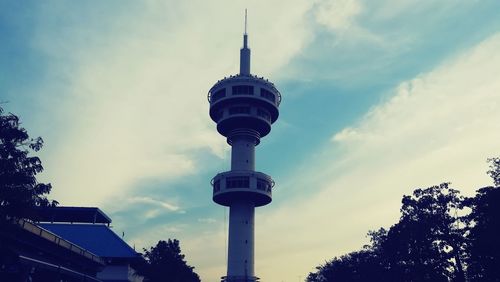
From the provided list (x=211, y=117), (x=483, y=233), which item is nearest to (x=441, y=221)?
(x=483, y=233)

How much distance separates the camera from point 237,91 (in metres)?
118

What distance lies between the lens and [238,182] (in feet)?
366

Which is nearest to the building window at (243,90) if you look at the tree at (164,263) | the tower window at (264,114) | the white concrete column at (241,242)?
the tower window at (264,114)

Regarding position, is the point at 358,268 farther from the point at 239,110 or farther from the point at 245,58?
the point at 245,58

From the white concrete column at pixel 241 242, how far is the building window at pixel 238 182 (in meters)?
5.59

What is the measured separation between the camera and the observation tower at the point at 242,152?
10956 cm

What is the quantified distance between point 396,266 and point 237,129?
5386 cm

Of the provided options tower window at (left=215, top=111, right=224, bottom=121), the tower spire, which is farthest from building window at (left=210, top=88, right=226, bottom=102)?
the tower spire

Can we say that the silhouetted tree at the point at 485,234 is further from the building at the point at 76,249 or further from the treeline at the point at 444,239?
the building at the point at 76,249

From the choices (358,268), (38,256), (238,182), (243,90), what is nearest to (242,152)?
(238,182)

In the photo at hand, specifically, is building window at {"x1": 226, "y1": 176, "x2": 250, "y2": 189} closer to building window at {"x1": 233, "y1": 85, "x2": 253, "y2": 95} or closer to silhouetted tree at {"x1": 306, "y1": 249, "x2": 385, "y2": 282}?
building window at {"x1": 233, "y1": 85, "x2": 253, "y2": 95}

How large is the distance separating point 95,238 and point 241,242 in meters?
33.2

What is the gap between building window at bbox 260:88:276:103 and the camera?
120 meters

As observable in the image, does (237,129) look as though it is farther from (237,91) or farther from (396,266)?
(396,266)
